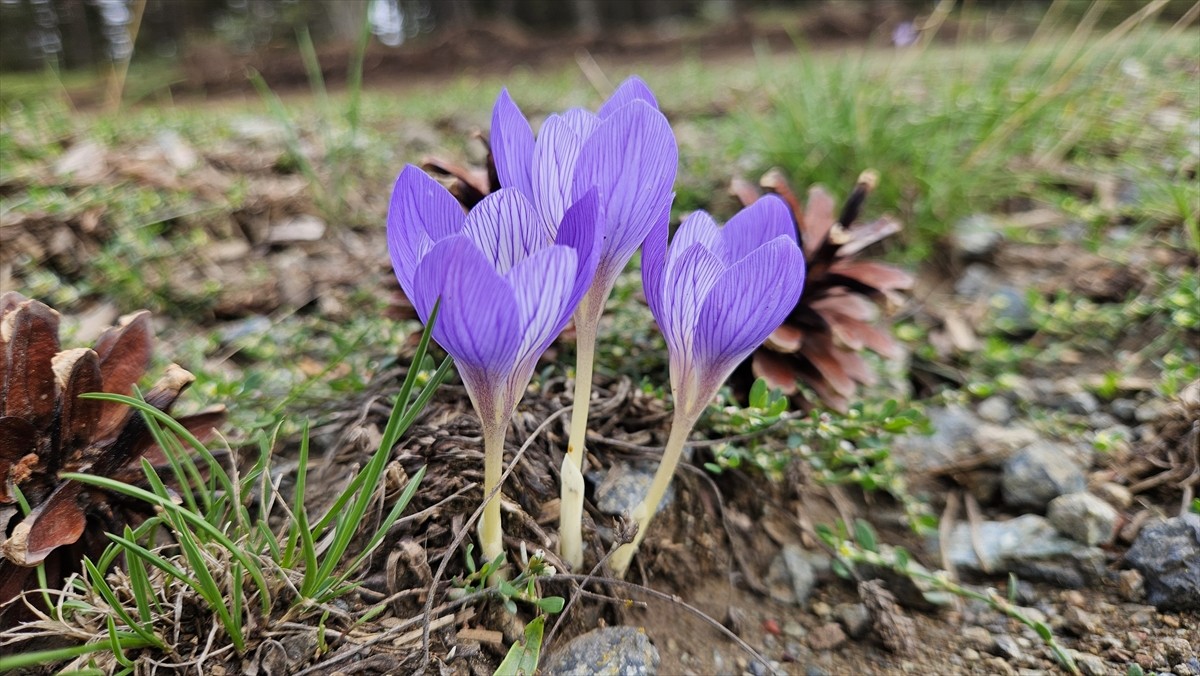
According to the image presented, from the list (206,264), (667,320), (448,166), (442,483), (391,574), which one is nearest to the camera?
(667,320)

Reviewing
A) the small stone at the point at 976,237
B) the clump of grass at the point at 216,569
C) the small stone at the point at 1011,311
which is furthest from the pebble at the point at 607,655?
the small stone at the point at 976,237

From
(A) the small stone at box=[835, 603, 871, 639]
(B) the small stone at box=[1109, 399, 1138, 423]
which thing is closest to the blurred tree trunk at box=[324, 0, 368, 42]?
(B) the small stone at box=[1109, 399, 1138, 423]

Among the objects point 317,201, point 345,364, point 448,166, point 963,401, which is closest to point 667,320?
point 448,166

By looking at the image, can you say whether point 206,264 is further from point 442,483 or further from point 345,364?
point 442,483

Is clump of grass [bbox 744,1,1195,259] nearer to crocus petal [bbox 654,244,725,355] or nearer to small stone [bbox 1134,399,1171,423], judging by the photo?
small stone [bbox 1134,399,1171,423]

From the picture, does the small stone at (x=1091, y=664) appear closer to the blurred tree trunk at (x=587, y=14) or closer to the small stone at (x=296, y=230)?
the small stone at (x=296, y=230)

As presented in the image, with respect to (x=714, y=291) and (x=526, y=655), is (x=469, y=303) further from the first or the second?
(x=526, y=655)
